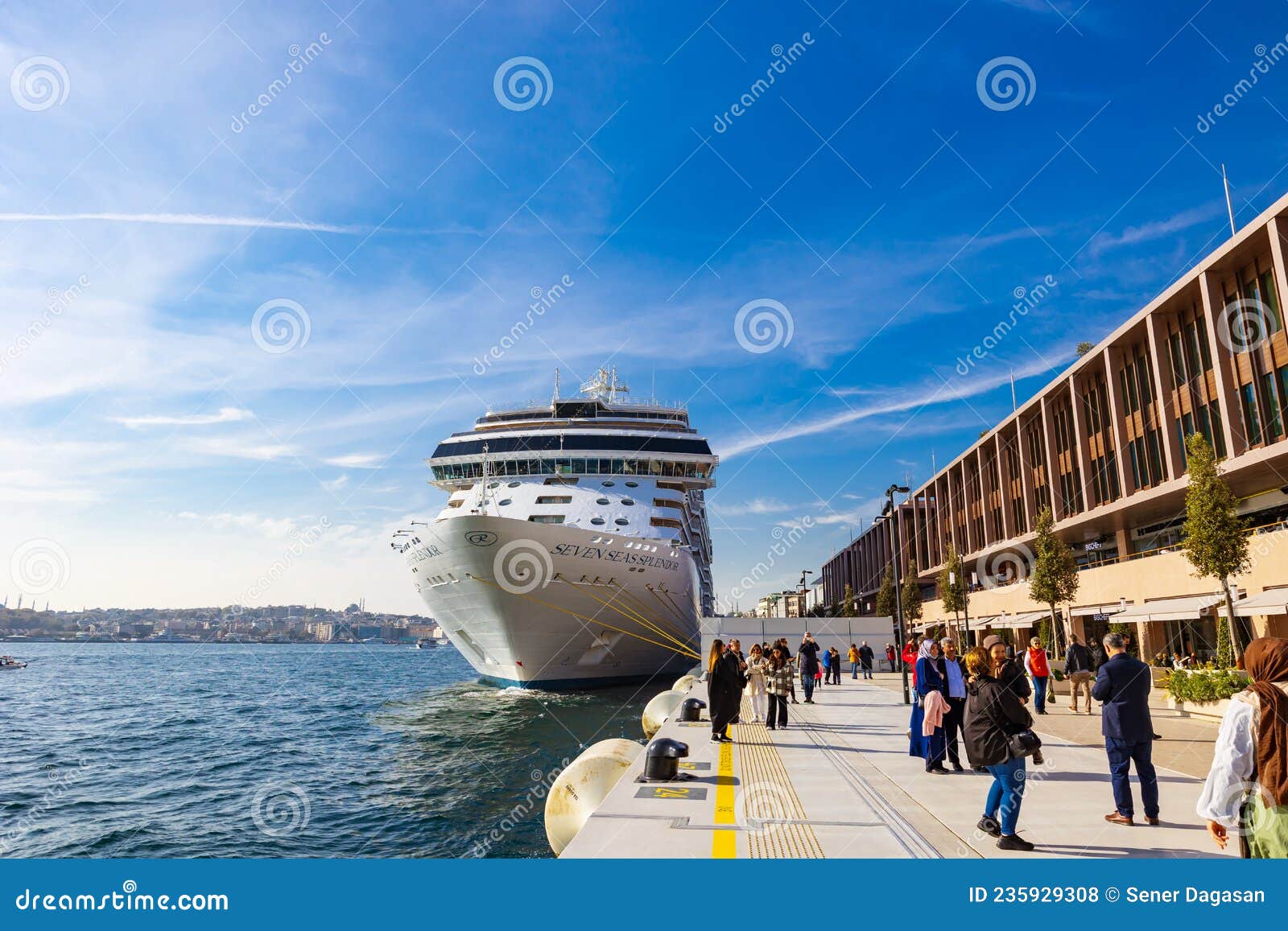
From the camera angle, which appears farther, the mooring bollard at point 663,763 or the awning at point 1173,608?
the awning at point 1173,608

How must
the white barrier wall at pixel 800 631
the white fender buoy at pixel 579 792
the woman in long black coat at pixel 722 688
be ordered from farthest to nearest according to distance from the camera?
the white barrier wall at pixel 800 631 < the woman in long black coat at pixel 722 688 < the white fender buoy at pixel 579 792

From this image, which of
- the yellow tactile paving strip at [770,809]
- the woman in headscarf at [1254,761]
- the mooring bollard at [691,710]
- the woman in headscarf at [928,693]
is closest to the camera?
the woman in headscarf at [1254,761]

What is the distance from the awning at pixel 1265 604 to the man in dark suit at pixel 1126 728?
1518cm

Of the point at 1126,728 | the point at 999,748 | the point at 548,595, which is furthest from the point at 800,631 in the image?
the point at 999,748

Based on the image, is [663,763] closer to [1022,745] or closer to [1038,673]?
[1022,745]

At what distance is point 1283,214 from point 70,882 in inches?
1148

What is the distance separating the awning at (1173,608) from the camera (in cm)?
2112

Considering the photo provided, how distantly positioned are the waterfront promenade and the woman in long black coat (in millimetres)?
375

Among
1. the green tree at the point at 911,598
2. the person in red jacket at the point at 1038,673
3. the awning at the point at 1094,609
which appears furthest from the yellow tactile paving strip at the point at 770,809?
the green tree at the point at 911,598
